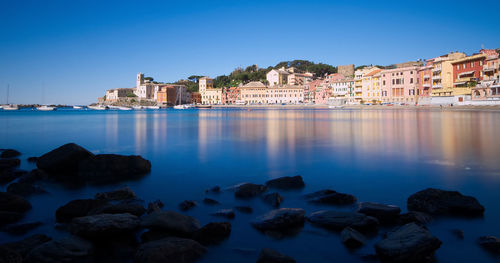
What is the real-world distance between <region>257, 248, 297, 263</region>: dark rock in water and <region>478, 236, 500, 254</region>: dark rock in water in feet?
8.42

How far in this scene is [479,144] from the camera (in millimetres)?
14320

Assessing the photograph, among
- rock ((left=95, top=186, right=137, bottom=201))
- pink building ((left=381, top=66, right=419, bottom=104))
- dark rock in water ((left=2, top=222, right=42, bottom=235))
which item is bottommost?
dark rock in water ((left=2, top=222, right=42, bottom=235))

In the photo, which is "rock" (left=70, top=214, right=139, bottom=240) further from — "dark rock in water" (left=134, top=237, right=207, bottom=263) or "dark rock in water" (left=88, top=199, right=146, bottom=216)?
"dark rock in water" (left=134, top=237, right=207, bottom=263)

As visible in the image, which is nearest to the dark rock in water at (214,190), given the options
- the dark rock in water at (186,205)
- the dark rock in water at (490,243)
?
the dark rock in water at (186,205)

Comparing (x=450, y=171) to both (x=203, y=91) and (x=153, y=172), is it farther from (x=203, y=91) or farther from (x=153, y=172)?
(x=203, y=91)

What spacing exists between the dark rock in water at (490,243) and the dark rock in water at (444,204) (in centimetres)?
111

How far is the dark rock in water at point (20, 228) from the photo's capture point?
496cm

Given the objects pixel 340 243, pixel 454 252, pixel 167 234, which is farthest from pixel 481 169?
pixel 167 234

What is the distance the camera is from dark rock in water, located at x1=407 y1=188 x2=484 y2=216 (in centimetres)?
551

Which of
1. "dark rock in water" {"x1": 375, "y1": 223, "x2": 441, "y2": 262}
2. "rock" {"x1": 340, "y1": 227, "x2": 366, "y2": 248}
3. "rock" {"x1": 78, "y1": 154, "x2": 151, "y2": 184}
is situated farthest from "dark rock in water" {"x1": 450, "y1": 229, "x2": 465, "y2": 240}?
"rock" {"x1": 78, "y1": 154, "x2": 151, "y2": 184}

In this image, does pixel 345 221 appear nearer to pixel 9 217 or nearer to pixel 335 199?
pixel 335 199

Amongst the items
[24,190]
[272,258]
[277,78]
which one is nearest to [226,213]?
[272,258]

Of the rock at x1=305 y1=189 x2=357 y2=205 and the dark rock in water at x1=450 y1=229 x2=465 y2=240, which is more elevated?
the rock at x1=305 y1=189 x2=357 y2=205

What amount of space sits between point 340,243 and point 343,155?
8311 millimetres
